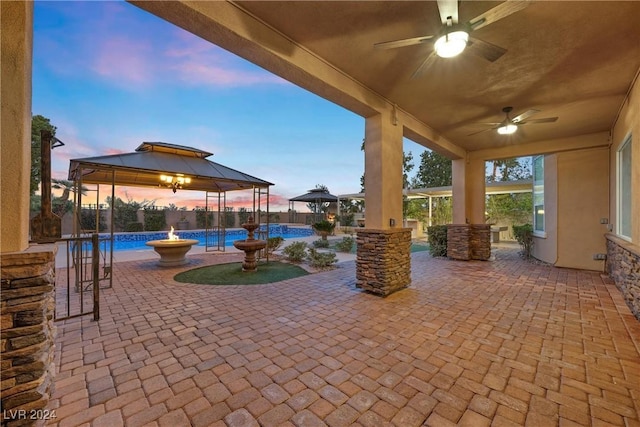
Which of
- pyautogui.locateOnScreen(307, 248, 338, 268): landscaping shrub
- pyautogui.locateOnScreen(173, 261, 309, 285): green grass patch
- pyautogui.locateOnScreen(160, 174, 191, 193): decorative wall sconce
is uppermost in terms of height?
pyautogui.locateOnScreen(160, 174, 191, 193): decorative wall sconce

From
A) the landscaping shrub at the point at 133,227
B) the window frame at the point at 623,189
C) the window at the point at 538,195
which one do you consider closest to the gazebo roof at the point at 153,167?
the landscaping shrub at the point at 133,227

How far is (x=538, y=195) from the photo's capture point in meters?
8.28

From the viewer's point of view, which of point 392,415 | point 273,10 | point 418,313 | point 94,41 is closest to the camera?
point 392,415

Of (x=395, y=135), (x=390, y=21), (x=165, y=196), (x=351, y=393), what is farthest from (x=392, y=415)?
(x=165, y=196)

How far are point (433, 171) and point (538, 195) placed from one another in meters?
15.5

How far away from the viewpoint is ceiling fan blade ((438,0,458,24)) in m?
2.18

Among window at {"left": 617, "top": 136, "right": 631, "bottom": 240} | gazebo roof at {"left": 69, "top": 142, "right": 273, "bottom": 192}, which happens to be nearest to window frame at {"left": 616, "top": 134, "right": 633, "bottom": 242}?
window at {"left": 617, "top": 136, "right": 631, "bottom": 240}

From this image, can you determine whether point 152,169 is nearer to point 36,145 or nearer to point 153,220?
point 36,145

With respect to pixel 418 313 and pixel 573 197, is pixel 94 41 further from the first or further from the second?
pixel 573 197

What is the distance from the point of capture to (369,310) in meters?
3.73

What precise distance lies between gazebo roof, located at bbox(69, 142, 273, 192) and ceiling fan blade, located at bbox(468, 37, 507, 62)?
20.0 ft

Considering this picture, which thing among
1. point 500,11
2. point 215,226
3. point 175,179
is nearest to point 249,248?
point 175,179

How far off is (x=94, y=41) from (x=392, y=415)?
9366 mm

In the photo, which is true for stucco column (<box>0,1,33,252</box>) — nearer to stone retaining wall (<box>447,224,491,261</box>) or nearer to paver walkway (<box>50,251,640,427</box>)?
paver walkway (<box>50,251,640,427</box>)
